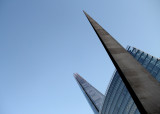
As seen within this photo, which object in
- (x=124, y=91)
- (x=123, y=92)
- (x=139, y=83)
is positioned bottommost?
(x=123, y=92)

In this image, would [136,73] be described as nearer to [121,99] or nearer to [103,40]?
[103,40]

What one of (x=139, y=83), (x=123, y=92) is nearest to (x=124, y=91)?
(x=123, y=92)

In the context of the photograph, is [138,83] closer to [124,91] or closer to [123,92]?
[124,91]

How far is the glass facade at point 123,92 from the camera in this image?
71.6 ft

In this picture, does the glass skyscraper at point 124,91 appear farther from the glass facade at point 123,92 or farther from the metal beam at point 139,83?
the metal beam at point 139,83

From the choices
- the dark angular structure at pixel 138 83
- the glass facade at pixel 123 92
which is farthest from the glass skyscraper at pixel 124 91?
the dark angular structure at pixel 138 83

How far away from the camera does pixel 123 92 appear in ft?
89.8

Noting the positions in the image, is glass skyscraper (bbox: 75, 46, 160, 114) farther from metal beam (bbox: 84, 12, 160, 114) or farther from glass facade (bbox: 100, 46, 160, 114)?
metal beam (bbox: 84, 12, 160, 114)

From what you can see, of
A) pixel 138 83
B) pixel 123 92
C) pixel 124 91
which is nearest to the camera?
pixel 138 83

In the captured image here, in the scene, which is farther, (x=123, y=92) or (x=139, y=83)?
(x=123, y=92)

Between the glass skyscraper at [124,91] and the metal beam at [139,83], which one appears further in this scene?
the glass skyscraper at [124,91]

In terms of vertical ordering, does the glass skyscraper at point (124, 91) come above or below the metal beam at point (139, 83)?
below

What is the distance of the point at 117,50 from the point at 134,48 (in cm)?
2547

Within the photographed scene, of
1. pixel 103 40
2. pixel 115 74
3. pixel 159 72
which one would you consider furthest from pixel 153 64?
pixel 103 40
